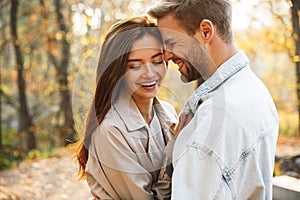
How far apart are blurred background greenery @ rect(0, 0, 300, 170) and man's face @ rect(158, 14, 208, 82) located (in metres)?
5.08

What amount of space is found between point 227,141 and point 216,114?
0.09 m

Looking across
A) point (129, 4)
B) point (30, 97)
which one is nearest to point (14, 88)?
point (30, 97)

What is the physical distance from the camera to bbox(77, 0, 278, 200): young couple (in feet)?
4.44

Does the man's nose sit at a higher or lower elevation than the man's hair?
lower

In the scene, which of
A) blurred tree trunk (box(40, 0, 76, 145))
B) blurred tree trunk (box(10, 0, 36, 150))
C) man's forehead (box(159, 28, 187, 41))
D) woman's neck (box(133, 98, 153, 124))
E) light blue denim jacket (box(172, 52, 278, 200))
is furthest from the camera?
blurred tree trunk (box(40, 0, 76, 145))

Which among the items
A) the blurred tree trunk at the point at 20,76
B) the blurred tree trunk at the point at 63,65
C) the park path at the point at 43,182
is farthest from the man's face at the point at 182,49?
the blurred tree trunk at the point at 63,65

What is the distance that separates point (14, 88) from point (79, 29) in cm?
527

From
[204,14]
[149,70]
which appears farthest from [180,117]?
[204,14]

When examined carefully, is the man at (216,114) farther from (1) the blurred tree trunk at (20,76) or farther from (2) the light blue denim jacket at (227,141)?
(1) the blurred tree trunk at (20,76)

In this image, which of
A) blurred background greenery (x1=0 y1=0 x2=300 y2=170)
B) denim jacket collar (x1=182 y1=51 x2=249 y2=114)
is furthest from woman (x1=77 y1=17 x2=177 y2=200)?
blurred background greenery (x1=0 y1=0 x2=300 y2=170)

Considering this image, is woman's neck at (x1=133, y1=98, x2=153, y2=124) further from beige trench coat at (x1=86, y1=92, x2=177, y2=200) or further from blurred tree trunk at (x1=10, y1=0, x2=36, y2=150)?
blurred tree trunk at (x1=10, y1=0, x2=36, y2=150)

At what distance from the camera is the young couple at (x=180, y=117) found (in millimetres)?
1353

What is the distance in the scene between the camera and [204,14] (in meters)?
1.54

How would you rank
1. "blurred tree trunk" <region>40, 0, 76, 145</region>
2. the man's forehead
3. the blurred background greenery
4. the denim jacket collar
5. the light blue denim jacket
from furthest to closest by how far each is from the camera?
"blurred tree trunk" <region>40, 0, 76, 145</region>, the blurred background greenery, the man's forehead, the denim jacket collar, the light blue denim jacket
